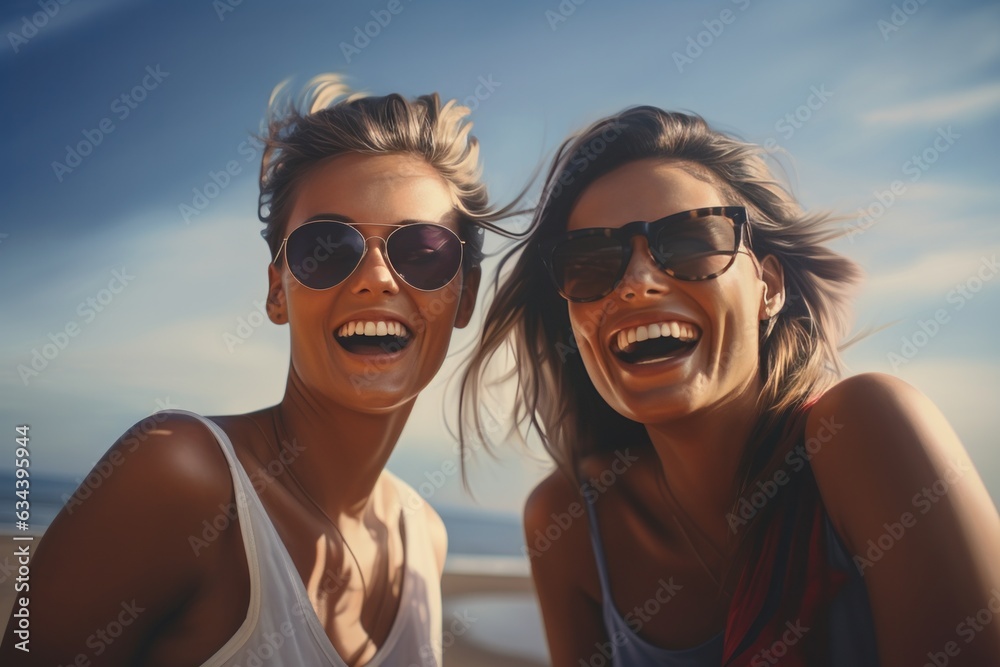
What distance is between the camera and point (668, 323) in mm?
2609

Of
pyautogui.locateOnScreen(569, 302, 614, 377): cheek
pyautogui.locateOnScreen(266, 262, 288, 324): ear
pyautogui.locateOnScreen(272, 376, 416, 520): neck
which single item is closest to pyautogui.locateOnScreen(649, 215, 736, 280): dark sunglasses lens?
pyautogui.locateOnScreen(569, 302, 614, 377): cheek

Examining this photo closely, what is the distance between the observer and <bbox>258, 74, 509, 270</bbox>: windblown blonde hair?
119 inches

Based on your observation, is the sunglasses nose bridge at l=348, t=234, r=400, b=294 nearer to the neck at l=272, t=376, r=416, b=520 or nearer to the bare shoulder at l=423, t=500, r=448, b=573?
the neck at l=272, t=376, r=416, b=520

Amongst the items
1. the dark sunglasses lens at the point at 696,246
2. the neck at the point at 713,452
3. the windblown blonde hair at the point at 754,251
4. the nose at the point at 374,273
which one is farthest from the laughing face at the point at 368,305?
the neck at the point at 713,452

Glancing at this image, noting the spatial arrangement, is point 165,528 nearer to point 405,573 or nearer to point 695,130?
point 405,573

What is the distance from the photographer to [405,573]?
3027 millimetres

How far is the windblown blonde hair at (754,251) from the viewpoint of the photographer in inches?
109

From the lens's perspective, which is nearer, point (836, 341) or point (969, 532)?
point (969, 532)

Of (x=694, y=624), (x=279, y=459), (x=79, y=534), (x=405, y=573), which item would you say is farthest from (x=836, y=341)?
(x=79, y=534)

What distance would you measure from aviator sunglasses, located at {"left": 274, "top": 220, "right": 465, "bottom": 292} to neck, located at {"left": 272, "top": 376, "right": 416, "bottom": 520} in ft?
1.58

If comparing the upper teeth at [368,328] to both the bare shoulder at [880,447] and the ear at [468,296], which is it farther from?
the bare shoulder at [880,447]

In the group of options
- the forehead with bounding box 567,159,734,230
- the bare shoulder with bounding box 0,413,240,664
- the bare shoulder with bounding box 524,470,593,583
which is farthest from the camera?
the bare shoulder with bounding box 524,470,593,583

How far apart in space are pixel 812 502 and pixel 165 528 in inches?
79.2

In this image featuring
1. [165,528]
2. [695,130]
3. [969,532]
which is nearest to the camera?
[969,532]
